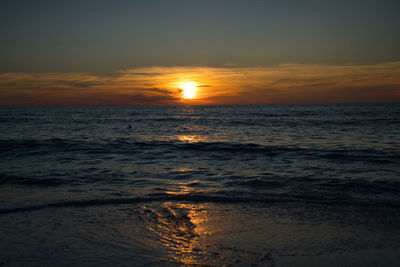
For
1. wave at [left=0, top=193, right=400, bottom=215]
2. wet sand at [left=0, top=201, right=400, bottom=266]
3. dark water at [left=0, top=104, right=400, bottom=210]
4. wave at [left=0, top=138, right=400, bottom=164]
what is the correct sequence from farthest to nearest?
wave at [left=0, top=138, right=400, bottom=164] → dark water at [left=0, top=104, right=400, bottom=210] → wave at [left=0, top=193, right=400, bottom=215] → wet sand at [left=0, top=201, right=400, bottom=266]

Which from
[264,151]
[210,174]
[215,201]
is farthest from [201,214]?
[264,151]

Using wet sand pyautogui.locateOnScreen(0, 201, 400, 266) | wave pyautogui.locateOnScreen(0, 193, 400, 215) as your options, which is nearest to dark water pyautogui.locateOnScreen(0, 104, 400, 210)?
wave pyautogui.locateOnScreen(0, 193, 400, 215)

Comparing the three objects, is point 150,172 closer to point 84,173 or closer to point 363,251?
point 84,173

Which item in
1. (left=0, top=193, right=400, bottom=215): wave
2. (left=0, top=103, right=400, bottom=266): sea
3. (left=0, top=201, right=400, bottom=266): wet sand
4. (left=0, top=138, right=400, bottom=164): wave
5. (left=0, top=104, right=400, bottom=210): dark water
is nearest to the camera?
(left=0, top=201, right=400, bottom=266): wet sand

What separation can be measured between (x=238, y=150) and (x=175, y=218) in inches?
417

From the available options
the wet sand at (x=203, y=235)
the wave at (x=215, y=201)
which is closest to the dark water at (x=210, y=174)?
the wave at (x=215, y=201)

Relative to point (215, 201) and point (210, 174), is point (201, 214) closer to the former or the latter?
point (215, 201)

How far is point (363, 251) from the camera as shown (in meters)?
3.92

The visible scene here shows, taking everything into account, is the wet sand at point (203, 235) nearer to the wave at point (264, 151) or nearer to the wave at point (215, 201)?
A: the wave at point (215, 201)

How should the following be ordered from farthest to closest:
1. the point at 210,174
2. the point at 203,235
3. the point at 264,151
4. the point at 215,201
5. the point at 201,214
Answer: the point at 264,151 < the point at 210,174 < the point at 215,201 < the point at 201,214 < the point at 203,235

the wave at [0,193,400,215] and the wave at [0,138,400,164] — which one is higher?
the wave at [0,138,400,164]

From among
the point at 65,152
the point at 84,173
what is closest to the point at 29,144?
the point at 65,152

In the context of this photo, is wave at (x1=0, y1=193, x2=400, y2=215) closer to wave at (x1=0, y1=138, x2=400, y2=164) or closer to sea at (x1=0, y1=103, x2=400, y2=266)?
sea at (x1=0, y1=103, x2=400, y2=266)

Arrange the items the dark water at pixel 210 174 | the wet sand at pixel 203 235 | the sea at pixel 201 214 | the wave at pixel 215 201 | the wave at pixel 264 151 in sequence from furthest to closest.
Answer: the wave at pixel 264 151 < the dark water at pixel 210 174 < the wave at pixel 215 201 < the sea at pixel 201 214 < the wet sand at pixel 203 235
